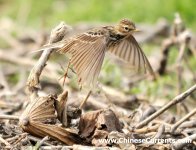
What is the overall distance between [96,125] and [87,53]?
0.59m

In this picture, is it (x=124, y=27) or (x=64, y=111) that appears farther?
(x=124, y=27)

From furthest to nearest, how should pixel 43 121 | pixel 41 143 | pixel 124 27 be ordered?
pixel 124 27 → pixel 43 121 → pixel 41 143

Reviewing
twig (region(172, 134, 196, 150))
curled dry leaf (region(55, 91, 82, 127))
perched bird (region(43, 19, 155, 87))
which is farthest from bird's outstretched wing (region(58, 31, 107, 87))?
twig (region(172, 134, 196, 150))

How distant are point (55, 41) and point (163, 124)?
96 cm

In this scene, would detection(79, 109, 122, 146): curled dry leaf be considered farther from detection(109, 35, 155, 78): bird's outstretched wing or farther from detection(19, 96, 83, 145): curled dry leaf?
detection(109, 35, 155, 78): bird's outstretched wing

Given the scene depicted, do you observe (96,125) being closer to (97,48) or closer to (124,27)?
(97,48)

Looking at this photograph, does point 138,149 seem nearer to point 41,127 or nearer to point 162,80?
point 41,127

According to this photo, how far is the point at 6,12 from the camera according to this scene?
1310cm

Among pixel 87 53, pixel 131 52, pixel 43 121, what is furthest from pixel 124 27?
pixel 43 121

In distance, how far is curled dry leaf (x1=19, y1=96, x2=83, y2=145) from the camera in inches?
179

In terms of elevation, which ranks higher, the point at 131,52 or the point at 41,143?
the point at 131,52

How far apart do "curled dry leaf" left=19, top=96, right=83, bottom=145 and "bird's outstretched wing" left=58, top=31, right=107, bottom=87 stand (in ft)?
1.03

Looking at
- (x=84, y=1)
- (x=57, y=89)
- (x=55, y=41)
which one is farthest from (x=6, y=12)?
(x=55, y=41)

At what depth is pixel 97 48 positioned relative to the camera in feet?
16.8
